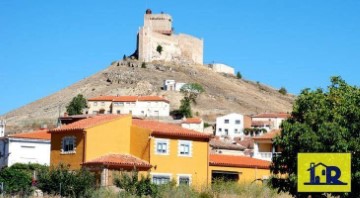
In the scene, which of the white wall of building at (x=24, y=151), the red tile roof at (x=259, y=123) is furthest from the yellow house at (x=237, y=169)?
the red tile roof at (x=259, y=123)

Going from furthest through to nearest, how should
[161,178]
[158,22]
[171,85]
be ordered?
1. [158,22]
2. [171,85]
3. [161,178]

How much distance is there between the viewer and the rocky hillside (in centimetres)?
15450

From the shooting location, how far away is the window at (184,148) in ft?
154

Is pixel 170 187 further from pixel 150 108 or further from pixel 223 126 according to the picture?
pixel 150 108

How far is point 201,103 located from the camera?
156 metres

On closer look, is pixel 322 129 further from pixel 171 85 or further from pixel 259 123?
pixel 171 85

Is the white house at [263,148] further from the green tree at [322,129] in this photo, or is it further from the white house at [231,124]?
the white house at [231,124]

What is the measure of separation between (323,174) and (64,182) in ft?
42.9

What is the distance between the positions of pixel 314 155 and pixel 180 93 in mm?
129973

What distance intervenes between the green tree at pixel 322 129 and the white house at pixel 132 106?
101928mm

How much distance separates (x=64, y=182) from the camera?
34.4 meters

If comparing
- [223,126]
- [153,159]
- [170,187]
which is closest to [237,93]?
[223,126]

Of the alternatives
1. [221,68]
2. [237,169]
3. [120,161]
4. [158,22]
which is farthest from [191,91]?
[120,161]

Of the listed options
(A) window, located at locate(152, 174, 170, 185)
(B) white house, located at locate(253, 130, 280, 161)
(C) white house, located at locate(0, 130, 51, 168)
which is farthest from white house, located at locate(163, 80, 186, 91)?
(A) window, located at locate(152, 174, 170, 185)
